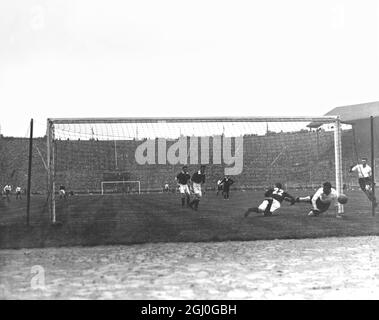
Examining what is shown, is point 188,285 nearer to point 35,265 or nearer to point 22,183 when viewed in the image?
point 35,265

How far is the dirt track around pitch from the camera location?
5.40 metres

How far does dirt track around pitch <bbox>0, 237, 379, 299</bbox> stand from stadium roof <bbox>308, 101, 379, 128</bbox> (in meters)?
42.5

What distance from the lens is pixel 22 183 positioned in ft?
170

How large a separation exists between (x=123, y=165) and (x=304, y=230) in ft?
95.3

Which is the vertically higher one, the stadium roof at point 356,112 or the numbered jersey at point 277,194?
the stadium roof at point 356,112

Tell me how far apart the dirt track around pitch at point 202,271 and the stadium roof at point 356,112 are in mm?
42476

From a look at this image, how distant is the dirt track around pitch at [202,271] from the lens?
213 inches

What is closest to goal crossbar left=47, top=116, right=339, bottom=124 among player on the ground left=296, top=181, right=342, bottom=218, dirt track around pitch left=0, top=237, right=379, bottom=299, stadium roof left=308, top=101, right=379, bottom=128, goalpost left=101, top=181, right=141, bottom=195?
player on the ground left=296, top=181, right=342, bottom=218

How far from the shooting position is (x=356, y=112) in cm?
→ 5328

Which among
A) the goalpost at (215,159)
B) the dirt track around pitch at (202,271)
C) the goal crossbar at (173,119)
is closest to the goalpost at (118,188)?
the goalpost at (215,159)

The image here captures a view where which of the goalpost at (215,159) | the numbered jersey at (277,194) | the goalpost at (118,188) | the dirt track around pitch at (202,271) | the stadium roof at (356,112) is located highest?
the stadium roof at (356,112)

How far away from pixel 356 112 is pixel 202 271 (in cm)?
5036

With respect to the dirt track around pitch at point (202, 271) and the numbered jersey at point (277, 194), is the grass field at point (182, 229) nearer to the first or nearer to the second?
the numbered jersey at point (277, 194)
